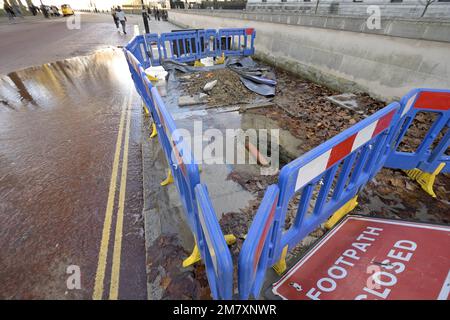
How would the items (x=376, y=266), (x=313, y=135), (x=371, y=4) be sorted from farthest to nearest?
(x=371, y=4)
(x=313, y=135)
(x=376, y=266)

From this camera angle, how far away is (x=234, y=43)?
449 inches

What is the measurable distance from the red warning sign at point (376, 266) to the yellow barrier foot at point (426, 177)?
4.02 feet

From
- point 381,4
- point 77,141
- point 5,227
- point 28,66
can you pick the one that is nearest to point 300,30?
point 381,4

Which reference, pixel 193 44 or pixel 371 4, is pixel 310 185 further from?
pixel 371 4

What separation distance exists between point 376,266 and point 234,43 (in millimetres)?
12009

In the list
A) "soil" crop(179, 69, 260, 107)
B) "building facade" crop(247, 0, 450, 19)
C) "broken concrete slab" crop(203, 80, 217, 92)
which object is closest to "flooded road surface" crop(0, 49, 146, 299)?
"soil" crop(179, 69, 260, 107)

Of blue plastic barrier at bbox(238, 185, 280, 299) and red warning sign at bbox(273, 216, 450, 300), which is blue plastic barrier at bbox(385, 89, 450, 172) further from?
blue plastic barrier at bbox(238, 185, 280, 299)

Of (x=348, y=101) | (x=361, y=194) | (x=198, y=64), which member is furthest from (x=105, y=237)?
(x=198, y=64)

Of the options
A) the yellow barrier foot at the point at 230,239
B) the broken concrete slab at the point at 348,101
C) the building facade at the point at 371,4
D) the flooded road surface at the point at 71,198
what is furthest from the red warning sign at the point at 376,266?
the building facade at the point at 371,4

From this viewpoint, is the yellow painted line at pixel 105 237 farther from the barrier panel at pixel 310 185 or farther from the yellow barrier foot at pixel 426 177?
the yellow barrier foot at pixel 426 177

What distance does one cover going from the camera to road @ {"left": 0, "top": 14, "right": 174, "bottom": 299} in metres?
2.49

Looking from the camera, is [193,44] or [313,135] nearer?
[313,135]

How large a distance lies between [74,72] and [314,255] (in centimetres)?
1247
